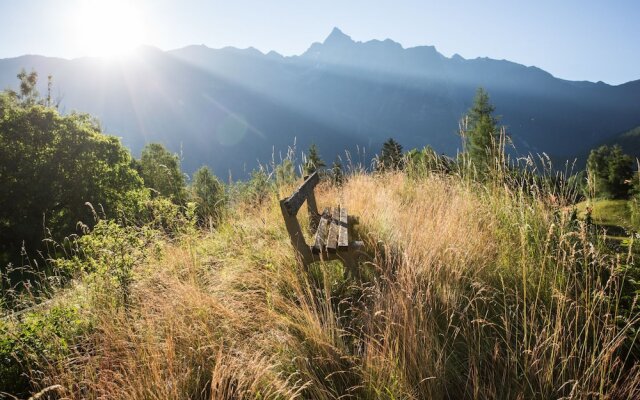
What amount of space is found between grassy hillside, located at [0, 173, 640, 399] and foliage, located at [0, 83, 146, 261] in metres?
18.2

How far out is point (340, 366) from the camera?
224cm

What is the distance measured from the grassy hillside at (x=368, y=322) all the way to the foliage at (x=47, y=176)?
18228 millimetres

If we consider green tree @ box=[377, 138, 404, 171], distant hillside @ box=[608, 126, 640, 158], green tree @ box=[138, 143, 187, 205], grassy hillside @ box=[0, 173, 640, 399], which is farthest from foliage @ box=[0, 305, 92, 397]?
distant hillside @ box=[608, 126, 640, 158]

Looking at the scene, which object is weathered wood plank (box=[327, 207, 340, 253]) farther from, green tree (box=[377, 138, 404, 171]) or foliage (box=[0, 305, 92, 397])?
green tree (box=[377, 138, 404, 171])

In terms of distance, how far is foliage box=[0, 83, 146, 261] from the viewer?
1884 cm

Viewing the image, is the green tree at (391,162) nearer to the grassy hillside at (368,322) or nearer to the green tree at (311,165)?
the green tree at (311,165)

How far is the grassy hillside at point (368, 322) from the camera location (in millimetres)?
2025

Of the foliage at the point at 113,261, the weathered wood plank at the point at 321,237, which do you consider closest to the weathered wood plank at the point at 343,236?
the weathered wood plank at the point at 321,237

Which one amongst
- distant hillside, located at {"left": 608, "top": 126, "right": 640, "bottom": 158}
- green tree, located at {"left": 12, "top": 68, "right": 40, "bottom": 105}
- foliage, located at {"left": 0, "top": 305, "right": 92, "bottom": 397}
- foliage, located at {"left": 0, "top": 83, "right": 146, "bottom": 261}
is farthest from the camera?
distant hillside, located at {"left": 608, "top": 126, "right": 640, "bottom": 158}

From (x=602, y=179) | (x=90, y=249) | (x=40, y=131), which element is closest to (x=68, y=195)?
(x=40, y=131)

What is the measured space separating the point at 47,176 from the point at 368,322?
2342 centimetres

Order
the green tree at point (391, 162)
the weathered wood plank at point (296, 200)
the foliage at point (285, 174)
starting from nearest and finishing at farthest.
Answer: the weathered wood plank at point (296, 200)
the foliage at point (285, 174)
the green tree at point (391, 162)

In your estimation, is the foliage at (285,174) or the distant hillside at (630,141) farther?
the distant hillside at (630,141)

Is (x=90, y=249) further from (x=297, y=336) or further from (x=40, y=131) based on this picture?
(x=40, y=131)
